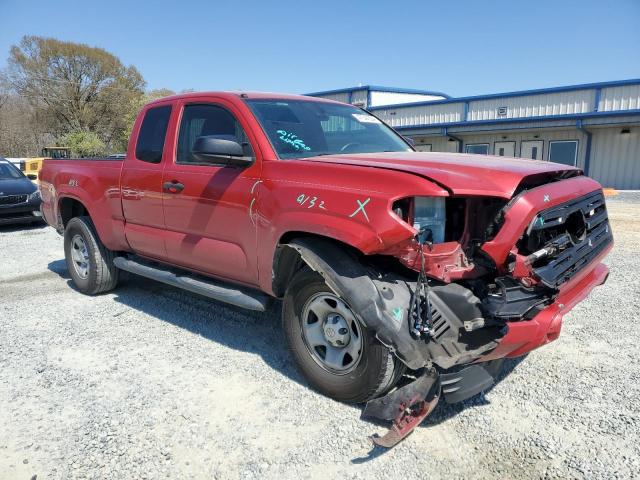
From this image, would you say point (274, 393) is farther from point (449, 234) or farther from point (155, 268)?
point (155, 268)

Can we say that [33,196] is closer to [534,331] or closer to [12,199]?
[12,199]

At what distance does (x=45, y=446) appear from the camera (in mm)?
2775

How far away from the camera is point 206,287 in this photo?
12.9 ft

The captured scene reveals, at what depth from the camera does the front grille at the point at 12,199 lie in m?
10.3

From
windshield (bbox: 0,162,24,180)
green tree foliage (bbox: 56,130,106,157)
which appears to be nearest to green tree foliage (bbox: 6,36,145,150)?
green tree foliage (bbox: 56,130,106,157)

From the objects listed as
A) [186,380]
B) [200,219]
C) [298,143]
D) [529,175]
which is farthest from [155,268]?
[529,175]

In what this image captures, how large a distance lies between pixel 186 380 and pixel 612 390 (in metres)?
2.93

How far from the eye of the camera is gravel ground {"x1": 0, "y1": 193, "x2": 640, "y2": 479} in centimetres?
259

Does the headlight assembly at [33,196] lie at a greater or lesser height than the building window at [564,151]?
lesser

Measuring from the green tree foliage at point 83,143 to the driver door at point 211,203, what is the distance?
43000 millimetres

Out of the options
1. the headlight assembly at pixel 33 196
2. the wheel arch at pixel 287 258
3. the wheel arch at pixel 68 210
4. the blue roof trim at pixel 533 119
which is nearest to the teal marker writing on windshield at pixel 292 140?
the wheel arch at pixel 287 258

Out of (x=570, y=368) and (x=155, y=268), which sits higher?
(x=155, y=268)

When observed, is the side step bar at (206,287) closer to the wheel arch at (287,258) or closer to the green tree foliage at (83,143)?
the wheel arch at (287,258)

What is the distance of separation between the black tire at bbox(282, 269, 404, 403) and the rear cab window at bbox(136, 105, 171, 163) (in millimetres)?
2046
